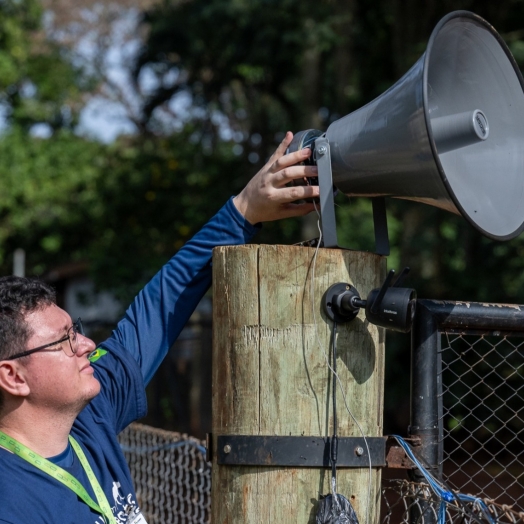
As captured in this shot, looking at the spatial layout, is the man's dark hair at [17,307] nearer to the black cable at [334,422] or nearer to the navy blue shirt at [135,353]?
the navy blue shirt at [135,353]

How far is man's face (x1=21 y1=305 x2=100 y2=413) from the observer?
2014 millimetres

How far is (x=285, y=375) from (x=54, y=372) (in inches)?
24.4

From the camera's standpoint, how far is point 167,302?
2.41m

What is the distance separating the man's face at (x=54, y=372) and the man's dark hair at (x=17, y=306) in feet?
0.06

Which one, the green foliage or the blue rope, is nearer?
the blue rope

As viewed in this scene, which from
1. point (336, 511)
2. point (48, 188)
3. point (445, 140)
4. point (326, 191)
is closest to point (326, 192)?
point (326, 191)

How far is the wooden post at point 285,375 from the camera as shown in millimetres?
1945

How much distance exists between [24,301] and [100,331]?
845 centimetres

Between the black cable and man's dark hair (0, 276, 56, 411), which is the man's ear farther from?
the black cable

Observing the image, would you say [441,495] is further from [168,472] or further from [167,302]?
[168,472]

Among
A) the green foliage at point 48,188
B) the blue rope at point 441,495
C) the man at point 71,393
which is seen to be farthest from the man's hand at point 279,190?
the green foliage at point 48,188

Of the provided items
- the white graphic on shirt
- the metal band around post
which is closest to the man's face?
the white graphic on shirt

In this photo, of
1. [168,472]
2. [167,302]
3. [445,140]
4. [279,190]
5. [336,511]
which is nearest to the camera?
[336,511]

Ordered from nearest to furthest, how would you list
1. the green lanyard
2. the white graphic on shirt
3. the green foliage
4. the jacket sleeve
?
the green lanyard → the white graphic on shirt → the jacket sleeve → the green foliage
